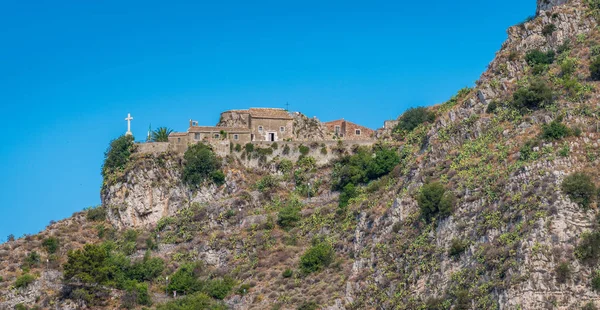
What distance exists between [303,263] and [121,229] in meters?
17.0

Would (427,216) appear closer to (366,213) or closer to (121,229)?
(366,213)

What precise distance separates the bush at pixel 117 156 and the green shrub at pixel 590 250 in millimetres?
39885

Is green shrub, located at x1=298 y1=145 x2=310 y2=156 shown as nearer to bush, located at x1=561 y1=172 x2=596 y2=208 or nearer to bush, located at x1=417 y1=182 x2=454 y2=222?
bush, located at x1=417 y1=182 x2=454 y2=222

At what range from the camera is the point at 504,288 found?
71.9 meters

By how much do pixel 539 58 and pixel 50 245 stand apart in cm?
3739

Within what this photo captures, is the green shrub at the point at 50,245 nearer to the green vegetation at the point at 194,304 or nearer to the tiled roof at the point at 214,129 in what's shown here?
the green vegetation at the point at 194,304

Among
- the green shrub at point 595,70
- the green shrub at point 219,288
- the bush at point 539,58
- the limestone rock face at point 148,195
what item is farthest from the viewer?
the limestone rock face at point 148,195

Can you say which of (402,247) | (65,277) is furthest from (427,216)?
(65,277)

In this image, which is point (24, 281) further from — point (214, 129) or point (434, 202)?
point (434, 202)

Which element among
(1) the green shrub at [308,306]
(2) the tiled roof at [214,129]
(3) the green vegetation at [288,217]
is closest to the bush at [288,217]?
(3) the green vegetation at [288,217]

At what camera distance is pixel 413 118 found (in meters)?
100

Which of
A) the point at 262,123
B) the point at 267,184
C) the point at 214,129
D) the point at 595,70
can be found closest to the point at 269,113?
the point at 262,123

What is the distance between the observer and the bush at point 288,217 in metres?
92.4

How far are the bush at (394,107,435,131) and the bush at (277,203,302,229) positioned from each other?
41.7 ft
